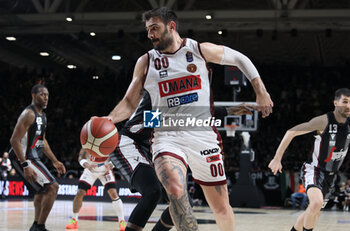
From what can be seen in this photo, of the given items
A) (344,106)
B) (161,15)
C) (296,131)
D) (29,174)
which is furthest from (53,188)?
(344,106)

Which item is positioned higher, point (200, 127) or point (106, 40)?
point (106, 40)

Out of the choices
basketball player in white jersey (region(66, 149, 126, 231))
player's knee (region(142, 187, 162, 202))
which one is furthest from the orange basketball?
basketball player in white jersey (region(66, 149, 126, 231))

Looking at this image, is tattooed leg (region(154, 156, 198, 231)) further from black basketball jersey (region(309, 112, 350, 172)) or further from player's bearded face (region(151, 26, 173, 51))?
black basketball jersey (region(309, 112, 350, 172))

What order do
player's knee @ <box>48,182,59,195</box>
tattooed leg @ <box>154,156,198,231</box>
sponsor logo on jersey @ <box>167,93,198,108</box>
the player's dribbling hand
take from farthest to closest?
player's knee @ <box>48,182,59,195</box> → the player's dribbling hand → sponsor logo on jersey @ <box>167,93,198,108</box> → tattooed leg @ <box>154,156,198,231</box>

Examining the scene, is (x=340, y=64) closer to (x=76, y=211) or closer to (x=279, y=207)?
(x=279, y=207)

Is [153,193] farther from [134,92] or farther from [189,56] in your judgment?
[189,56]

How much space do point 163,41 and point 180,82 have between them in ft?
1.21

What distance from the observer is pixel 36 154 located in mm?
7164

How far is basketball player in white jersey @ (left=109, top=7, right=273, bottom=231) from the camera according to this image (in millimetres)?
4098

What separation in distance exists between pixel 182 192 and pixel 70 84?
23.0m

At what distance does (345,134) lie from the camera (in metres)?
6.67

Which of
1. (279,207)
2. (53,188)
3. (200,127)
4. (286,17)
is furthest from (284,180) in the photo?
(200,127)

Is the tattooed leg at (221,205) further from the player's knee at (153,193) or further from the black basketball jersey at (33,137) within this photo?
the black basketball jersey at (33,137)

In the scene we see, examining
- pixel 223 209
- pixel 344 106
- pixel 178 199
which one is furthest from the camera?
pixel 344 106
